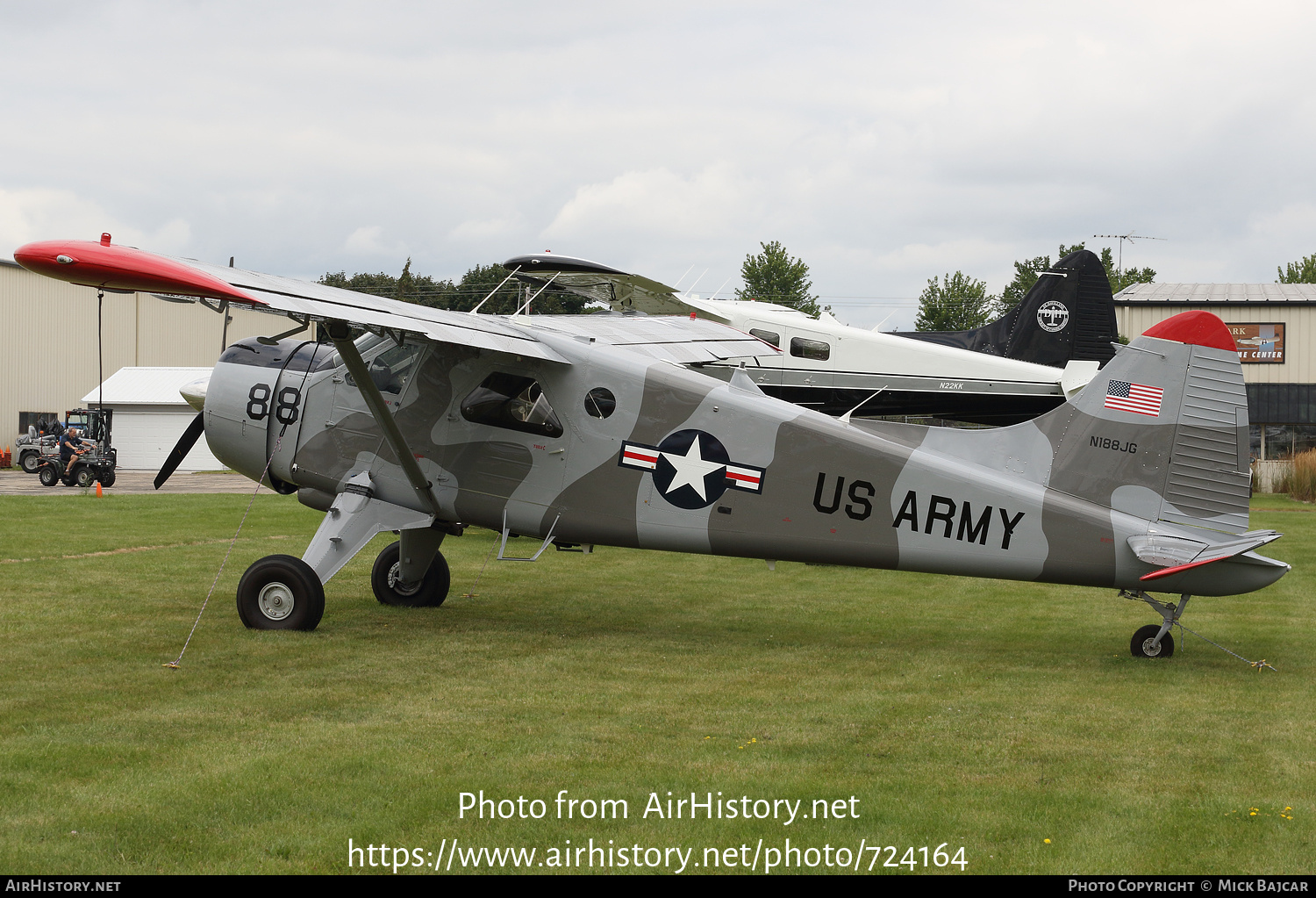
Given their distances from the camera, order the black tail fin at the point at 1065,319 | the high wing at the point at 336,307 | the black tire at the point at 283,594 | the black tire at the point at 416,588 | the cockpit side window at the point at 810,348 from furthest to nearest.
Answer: the black tail fin at the point at 1065,319
the cockpit side window at the point at 810,348
the black tire at the point at 416,588
the black tire at the point at 283,594
the high wing at the point at 336,307

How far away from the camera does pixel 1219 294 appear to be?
168ft

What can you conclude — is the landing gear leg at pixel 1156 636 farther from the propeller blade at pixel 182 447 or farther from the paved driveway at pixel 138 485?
the paved driveway at pixel 138 485

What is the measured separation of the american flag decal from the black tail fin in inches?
440

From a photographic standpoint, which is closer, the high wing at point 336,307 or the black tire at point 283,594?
the high wing at point 336,307

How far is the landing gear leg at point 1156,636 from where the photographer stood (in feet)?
31.1

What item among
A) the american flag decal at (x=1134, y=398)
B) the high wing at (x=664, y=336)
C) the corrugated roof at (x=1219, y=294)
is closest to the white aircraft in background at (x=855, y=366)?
the high wing at (x=664, y=336)

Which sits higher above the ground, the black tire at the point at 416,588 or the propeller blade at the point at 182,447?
the propeller blade at the point at 182,447

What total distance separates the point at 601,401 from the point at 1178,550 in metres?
5.02

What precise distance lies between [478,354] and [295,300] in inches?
90.2

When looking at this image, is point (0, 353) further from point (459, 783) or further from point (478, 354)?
point (459, 783)

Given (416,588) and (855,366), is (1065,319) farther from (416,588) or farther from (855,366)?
(416,588)

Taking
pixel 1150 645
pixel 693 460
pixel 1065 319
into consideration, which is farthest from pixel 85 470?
pixel 1150 645

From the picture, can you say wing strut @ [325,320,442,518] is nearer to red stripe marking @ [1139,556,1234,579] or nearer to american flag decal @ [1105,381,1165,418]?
american flag decal @ [1105,381,1165,418]

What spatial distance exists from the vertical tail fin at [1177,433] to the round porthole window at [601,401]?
4.13 metres
